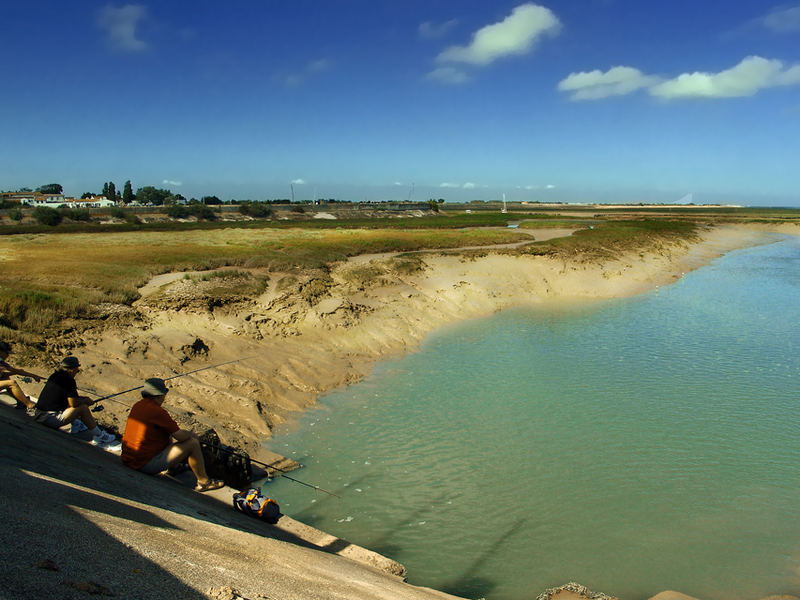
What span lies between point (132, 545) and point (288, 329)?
14164 mm

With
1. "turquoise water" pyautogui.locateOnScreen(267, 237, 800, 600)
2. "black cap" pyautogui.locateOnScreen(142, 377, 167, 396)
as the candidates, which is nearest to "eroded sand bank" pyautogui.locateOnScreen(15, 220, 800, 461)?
"turquoise water" pyautogui.locateOnScreen(267, 237, 800, 600)

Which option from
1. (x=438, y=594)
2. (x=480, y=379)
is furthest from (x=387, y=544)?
(x=480, y=379)

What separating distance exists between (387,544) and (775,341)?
18.3 m

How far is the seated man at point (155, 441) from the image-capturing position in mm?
7414

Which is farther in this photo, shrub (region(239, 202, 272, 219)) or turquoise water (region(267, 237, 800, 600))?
shrub (region(239, 202, 272, 219))

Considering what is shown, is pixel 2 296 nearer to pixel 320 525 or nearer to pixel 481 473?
pixel 320 525

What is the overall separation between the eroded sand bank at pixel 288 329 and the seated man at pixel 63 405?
2.06m

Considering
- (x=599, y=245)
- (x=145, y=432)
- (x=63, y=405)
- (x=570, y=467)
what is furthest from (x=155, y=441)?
(x=599, y=245)

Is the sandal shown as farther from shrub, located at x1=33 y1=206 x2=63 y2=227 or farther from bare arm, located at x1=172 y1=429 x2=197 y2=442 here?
shrub, located at x1=33 y1=206 x2=63 y2=227

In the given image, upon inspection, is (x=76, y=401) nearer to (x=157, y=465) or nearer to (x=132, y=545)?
(x=157, y=465)

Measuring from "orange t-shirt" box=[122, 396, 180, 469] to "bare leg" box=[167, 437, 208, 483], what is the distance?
0.22m

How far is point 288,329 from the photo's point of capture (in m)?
18.5

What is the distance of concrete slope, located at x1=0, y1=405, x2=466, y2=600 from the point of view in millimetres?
3816

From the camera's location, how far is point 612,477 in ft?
32.3
